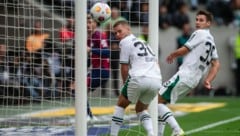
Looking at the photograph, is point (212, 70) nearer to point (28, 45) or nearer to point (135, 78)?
point (135, 78)

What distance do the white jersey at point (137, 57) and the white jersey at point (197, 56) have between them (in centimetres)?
83

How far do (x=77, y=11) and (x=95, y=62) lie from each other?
3600 millimetres

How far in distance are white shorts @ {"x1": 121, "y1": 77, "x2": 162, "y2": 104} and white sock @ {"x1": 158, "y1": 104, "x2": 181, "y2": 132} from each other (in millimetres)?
603

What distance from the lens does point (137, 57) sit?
10844 mm

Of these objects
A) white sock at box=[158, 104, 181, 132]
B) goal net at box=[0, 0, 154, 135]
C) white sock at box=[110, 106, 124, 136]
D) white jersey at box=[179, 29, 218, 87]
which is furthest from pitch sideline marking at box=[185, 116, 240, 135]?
white sock at box=[110, 106, 124, 136]

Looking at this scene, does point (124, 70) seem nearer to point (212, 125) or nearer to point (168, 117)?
point (168, 117)

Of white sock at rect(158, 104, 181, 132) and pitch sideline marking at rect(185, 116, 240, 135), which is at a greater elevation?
white sock at rect(158, 104, 181, 132)

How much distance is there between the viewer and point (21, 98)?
1378 cm

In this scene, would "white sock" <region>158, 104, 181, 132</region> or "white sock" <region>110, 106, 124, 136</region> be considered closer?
"white sock" <region>110, 106, 124, 136</region>

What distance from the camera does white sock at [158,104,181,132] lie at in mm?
11448

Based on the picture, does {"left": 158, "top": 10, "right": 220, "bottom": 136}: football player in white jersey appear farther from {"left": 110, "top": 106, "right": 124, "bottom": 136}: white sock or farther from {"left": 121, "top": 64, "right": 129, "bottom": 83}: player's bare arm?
{"left": 121, "top": 64, "right": 129, "bottom": 83}: player's bare arm

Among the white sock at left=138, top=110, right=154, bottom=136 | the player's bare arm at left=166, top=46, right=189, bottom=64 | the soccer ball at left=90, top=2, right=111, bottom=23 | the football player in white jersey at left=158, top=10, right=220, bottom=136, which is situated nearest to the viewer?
the white sock at left=138, top=110, right=154, bottom=136

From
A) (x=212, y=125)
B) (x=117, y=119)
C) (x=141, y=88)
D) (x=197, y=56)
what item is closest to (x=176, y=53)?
(x=197, y=56)

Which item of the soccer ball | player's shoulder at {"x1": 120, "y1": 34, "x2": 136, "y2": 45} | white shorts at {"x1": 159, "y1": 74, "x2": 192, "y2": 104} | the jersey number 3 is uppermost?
the soccer ball
